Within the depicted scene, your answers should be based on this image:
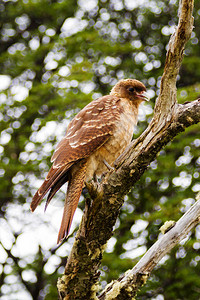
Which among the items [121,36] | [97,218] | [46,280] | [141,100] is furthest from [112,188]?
[121,36]

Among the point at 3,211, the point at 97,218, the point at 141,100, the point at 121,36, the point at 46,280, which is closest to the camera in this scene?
the point at 97,218

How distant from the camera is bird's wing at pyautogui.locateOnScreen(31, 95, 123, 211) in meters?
4.06

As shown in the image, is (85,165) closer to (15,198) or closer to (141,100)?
(141,100)

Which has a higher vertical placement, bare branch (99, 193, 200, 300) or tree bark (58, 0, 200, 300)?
tree bark (58, 0, 200, 300)

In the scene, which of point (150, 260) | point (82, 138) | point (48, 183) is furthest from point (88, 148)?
point (150, 260)

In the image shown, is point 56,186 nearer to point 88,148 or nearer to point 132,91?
point 88,148

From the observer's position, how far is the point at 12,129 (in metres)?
9.36

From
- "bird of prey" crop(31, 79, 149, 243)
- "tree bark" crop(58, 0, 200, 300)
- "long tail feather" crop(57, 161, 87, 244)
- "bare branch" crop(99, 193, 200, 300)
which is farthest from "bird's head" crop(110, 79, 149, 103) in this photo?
"bare branch" crop(99, 193, 200, 300)

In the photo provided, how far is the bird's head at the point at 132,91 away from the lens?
5328mm

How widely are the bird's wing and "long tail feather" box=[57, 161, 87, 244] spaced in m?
0.10

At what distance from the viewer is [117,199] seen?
362cm

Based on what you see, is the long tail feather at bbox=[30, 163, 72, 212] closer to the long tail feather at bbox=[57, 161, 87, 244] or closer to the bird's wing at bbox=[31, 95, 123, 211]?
the bird's wing at bbox=[31, 95, 123, 211]

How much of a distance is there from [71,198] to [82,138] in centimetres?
62

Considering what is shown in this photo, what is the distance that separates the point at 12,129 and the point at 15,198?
4.41 feet
